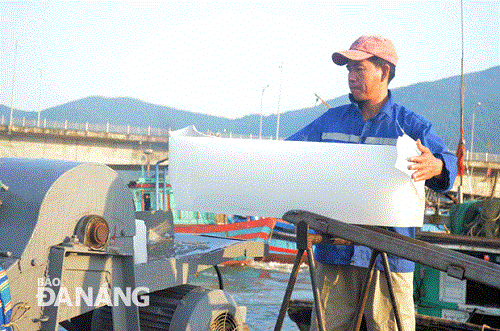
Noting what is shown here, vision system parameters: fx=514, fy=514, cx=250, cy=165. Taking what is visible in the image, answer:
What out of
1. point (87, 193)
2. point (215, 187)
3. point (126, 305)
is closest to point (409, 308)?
point (215, 187)

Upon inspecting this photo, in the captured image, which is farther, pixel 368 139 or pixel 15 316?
pixel 368 139

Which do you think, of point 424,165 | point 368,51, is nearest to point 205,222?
point 368,51

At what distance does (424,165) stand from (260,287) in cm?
1236

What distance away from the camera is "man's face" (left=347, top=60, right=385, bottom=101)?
2.79 m

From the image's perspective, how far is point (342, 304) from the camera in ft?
9.43

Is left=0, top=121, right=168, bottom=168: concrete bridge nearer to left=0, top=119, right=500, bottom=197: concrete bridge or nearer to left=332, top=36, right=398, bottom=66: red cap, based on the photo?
left=0, top=119, right=500, bottom=197: concrete bridge

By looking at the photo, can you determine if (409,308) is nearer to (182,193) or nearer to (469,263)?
(469,263)

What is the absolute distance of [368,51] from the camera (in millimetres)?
2738

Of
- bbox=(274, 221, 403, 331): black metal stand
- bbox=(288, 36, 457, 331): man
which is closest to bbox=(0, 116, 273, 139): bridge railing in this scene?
bbox=(288, 36, 457, 331): man

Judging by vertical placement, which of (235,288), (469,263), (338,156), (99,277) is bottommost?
(235,288)

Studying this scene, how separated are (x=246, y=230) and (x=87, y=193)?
19.2m

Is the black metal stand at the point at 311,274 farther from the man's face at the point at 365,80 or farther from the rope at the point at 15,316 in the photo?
the rope at the point at 15,316

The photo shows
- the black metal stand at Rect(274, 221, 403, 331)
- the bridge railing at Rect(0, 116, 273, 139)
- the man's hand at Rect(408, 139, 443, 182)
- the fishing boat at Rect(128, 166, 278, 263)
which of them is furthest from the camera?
the bridge railing at Rect(0, 116, 273, 139)

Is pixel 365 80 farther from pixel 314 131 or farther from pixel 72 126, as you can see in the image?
pixel 72 126
